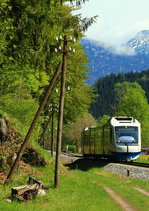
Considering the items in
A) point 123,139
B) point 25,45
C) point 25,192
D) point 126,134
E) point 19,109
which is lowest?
point 25,192

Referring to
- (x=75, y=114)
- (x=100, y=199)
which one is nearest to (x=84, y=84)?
(x=75, y=114)

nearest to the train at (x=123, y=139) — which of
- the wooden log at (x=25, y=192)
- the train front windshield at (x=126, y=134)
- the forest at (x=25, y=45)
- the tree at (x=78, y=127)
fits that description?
the train front windshield at (x=126, y=134)

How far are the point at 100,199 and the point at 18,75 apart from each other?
1115 cm

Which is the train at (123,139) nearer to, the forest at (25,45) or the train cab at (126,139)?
the train cab at (126,139)

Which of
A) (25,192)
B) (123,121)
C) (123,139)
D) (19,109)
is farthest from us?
(123,121)

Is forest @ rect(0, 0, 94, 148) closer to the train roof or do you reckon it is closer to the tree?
the train roof

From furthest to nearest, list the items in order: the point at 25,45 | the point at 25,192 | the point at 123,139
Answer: the point at 123,139 → the point at 25,45 → the point at 25,192

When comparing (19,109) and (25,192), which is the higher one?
(19,109)

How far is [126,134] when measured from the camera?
3212 centimetres

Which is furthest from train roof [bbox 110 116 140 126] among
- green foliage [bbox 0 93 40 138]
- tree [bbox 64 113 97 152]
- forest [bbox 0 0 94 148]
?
tree [bbox 64 113 97 152]

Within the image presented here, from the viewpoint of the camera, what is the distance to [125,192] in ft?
65.2

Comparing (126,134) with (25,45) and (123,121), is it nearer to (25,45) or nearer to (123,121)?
(123,121)

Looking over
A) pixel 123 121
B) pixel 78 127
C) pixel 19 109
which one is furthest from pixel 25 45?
pixel 78 127

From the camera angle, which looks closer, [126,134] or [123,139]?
[123,139]
